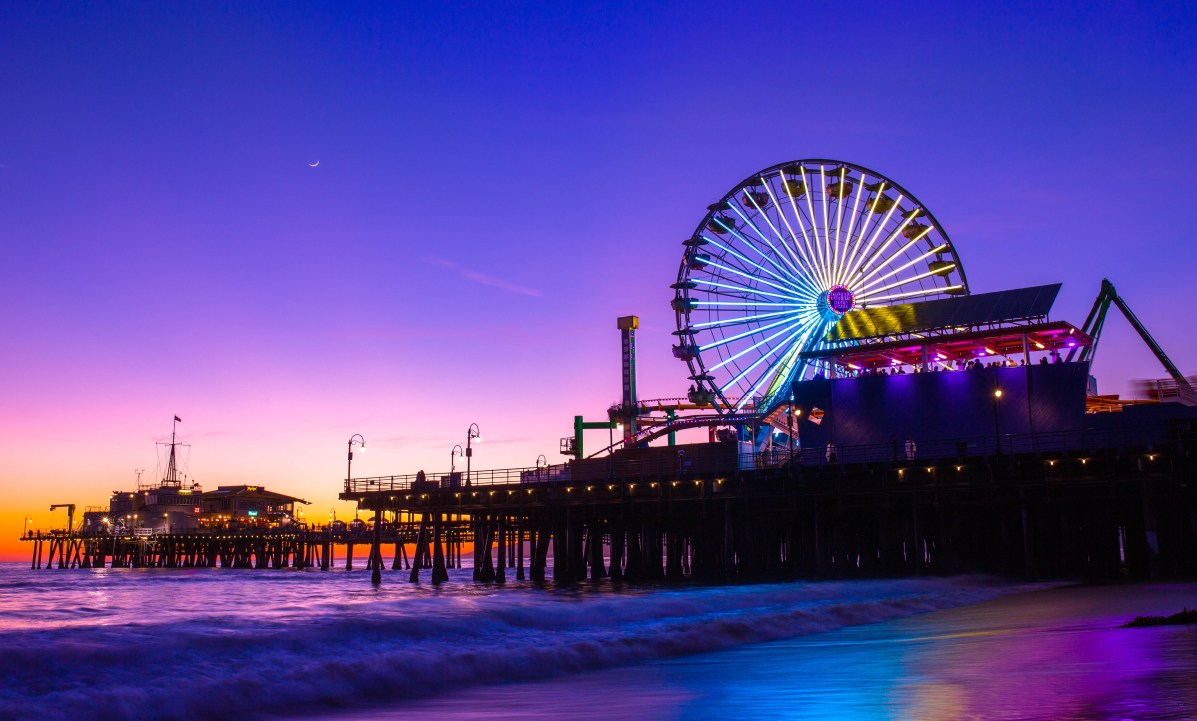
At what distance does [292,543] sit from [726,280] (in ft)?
209

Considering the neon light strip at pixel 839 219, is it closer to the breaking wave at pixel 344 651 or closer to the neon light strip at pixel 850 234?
the neon light strip at pixel 850 234

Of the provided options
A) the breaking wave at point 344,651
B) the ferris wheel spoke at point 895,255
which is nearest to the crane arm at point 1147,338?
the ferris wheel spoke at point 895,255

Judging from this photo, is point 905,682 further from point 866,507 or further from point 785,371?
point 785,371

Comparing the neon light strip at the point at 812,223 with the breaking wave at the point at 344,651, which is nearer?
the breaking wave at the point at 344,651

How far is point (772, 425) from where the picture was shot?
67.2 metres

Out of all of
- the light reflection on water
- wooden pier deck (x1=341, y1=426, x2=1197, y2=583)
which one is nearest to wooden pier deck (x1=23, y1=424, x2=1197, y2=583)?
wooden pier deck (x1=341, y1=426, x2=1197, y2=583)

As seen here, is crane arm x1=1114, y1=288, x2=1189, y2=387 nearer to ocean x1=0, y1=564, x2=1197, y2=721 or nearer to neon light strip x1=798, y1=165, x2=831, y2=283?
neon light strip x1=798, y1=165, x2=831, y2=283

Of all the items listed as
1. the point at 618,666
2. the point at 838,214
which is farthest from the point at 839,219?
the point at 618,666

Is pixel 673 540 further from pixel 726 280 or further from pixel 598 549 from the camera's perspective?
pixel 726 280

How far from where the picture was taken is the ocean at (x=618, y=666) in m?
10.1

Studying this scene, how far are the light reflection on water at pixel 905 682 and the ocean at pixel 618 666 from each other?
0.04 metres

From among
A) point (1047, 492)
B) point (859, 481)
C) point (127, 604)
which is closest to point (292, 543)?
point (127, 604)

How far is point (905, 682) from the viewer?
1117 centimetres

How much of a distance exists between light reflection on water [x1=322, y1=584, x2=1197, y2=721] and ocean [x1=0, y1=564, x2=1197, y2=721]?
0.12 ft
